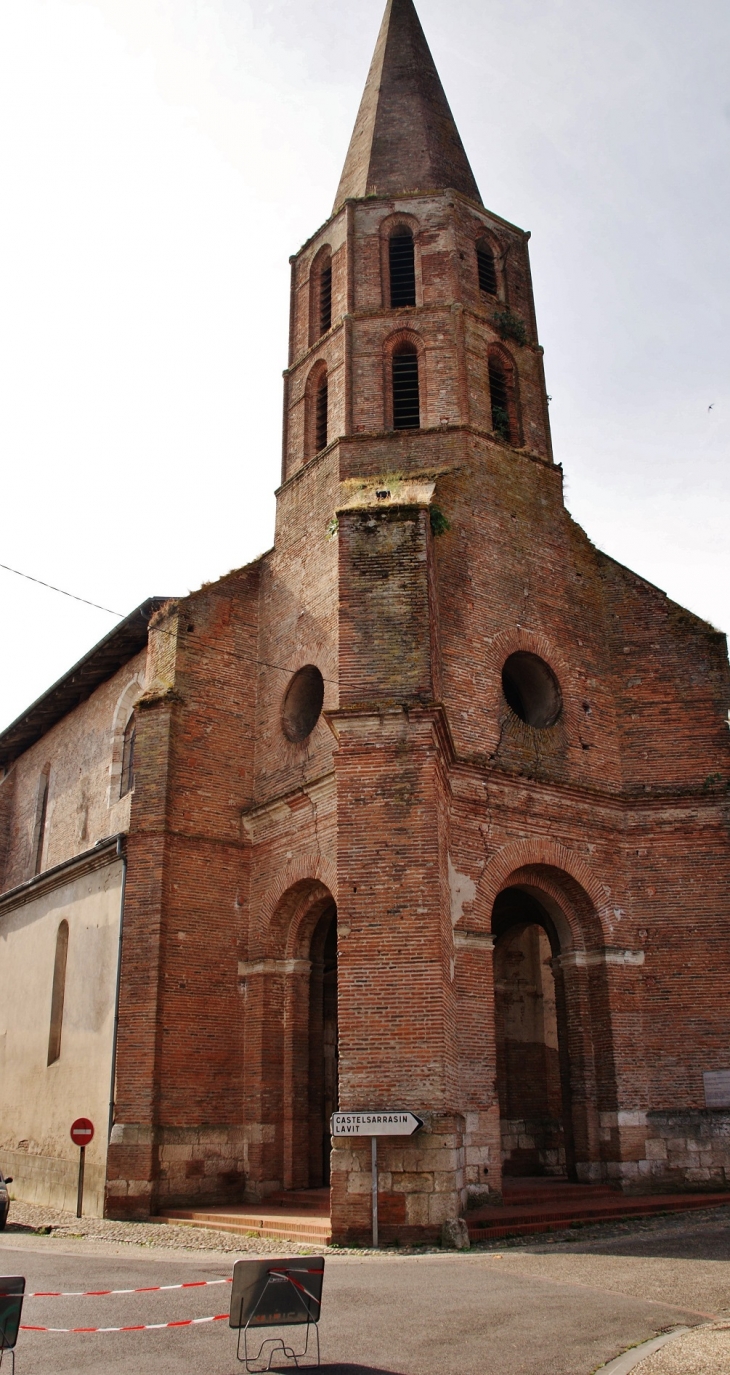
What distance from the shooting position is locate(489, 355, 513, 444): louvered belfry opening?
19527mm

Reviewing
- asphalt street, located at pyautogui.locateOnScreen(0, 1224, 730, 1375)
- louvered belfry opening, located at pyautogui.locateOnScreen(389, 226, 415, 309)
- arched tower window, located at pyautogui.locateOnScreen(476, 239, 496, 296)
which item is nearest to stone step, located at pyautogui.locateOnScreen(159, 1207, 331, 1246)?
asphalt street, located at pyautogui.locateOnScreen(0, 1224, 730, 1375)

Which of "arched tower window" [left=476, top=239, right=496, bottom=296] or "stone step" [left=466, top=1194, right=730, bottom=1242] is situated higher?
"arched tower window" [left=476, top=239, right=496, bottom=296]

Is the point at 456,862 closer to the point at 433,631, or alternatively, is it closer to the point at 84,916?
the point at 433,631

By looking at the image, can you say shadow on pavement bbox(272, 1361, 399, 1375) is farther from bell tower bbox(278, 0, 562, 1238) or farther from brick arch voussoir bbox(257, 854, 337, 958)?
brick arch voussoir bbox(257, 854, 337, 958)

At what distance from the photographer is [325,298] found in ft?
71.5

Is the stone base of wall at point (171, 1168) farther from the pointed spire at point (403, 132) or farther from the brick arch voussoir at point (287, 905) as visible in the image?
the pointed spire at point (403, 132)

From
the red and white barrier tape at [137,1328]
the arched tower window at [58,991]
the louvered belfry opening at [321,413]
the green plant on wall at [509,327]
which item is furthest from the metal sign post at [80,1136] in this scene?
the green plant on wall at [509,327]

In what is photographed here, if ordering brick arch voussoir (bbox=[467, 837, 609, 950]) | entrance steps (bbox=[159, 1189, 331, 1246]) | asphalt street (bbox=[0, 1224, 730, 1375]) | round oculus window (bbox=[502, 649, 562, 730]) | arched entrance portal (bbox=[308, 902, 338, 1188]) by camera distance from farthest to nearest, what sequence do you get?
round oculus window (bbox=[502, 649, 562, 730]) < arched entrance portal (bbox=[308, 902, 338, 1188]) < brick arch voussoir (bbox=[467, 837, 609, 950]) < entrance steps (bbox=[159, 1189, 331, 1246]) < asphalt street (bbox=[0, 1224, 730, 1375])

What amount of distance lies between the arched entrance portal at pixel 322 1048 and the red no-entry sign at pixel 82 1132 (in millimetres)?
3115

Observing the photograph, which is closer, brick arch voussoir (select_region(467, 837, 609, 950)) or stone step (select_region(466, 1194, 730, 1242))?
stone step (select_region(466, 1194, 730, 1242))

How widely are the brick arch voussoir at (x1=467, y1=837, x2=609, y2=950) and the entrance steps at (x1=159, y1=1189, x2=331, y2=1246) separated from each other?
4.47 meters

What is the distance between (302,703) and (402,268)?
9.26 meters

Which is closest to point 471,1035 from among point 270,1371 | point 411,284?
point 270,1371

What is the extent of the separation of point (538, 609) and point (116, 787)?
877 centimetres
